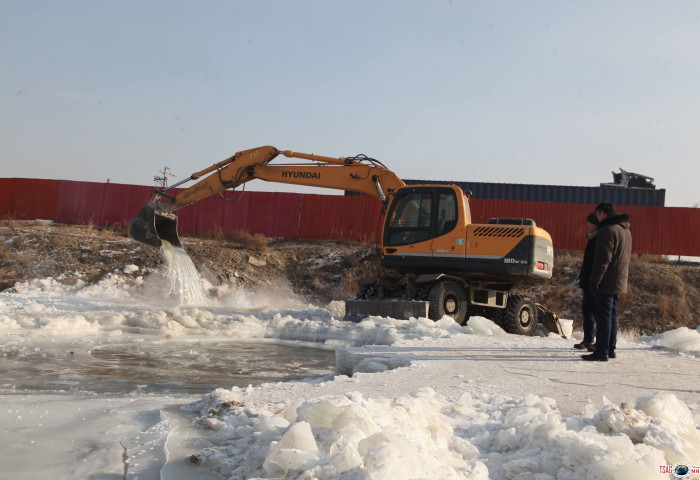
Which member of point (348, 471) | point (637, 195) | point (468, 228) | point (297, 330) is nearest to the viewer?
point (348, 471)

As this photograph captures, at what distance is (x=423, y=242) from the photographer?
12.9 metres

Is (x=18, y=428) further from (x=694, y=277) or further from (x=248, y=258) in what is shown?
(x=694, y=277)

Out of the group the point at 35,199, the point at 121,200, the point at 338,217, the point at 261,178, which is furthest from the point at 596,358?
the point at 35,199

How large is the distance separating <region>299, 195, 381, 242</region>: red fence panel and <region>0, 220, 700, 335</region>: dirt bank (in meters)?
1.85

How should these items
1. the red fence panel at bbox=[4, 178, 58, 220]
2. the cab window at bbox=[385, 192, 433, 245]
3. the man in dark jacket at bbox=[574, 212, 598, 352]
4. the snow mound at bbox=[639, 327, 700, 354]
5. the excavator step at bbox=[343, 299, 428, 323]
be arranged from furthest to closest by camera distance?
1. the red fence panel at bbox=[4, 178, 58, 220]
2. the cab window at bbox=[385, 192, 433, 245]
3. the excavator step at bbox=[343, 299, 428, 323]
4. the snow mound at bbox=[639, 327, 700, 354]
5. the man in dark jacket at bbox=[574, 212, 598, 352]

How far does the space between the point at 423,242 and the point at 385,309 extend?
60.8 inches

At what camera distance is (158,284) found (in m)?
19.8

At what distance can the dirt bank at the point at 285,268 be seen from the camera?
20594 millimetres

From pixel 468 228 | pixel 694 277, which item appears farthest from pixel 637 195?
pixel 468 228

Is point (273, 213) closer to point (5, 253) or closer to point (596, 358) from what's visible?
point (5, 253)

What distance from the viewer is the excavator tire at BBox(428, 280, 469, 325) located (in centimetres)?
1240

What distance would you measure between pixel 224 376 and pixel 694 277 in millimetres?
20167

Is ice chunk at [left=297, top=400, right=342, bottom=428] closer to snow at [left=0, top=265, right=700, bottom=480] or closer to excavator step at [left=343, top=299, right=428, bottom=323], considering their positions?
snow at [left=0, top=265, right=700, bottom=480]

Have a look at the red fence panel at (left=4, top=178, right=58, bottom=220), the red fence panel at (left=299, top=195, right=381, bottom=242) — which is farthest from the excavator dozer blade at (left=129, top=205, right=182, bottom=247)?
the red fence panel at (left=4, top=178, right=58, bottom=220)
